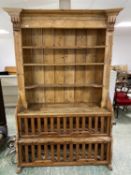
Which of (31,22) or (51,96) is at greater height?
(31,22)

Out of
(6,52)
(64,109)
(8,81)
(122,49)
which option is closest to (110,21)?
(64,109)

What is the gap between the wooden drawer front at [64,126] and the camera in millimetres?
2264

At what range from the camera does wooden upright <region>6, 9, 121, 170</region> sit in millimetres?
2242

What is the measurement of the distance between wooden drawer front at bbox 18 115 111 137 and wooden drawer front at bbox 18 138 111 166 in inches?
4.7

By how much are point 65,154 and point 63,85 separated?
3.22 feet

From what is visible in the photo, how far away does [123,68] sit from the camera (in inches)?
338

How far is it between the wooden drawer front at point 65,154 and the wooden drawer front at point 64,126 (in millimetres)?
119

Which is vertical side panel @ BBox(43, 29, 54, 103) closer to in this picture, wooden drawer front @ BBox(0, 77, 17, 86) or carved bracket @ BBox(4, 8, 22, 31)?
carved bracket @ BBox(4, 8, 22, 31)

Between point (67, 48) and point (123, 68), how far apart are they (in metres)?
6.83

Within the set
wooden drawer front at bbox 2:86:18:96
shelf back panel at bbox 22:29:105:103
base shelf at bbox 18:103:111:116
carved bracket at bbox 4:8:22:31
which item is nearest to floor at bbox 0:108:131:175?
base shelf at bbox 18:103:111:116

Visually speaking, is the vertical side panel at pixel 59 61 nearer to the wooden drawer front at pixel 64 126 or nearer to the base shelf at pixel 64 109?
the base shelf at pixel 64 109

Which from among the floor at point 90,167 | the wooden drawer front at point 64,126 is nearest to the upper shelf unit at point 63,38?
the wooden drawer front at point 64,126

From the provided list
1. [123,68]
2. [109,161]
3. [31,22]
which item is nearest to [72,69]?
[31,22]

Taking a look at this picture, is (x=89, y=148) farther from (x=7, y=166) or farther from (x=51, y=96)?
(x=7, y=166)
